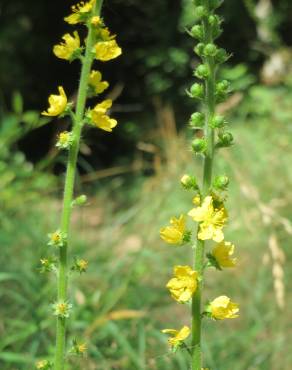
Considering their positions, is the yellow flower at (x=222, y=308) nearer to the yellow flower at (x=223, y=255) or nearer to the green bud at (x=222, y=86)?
the yellow flower at (x=223, y=255)

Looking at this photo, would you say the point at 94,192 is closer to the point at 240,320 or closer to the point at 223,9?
the point at 223,9

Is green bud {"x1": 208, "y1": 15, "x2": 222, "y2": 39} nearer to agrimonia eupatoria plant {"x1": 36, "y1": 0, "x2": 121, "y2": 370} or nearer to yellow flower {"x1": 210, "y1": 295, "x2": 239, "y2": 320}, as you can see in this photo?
agrimonia eupatoria plant {"x1": 36, "y1": 0, "x2": 121, "y2": 370}

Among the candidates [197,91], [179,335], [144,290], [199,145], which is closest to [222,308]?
[179,335]

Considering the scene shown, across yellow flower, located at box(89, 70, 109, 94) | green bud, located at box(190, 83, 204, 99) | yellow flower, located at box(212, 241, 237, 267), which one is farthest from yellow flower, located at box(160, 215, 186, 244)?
yellow flower, located at box(89, 70, 109, 94)

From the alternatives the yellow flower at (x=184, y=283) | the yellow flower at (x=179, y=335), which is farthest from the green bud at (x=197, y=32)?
the yellow flower at (x=179, y=335)

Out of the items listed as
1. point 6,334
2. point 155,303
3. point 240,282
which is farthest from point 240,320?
point 6,334
